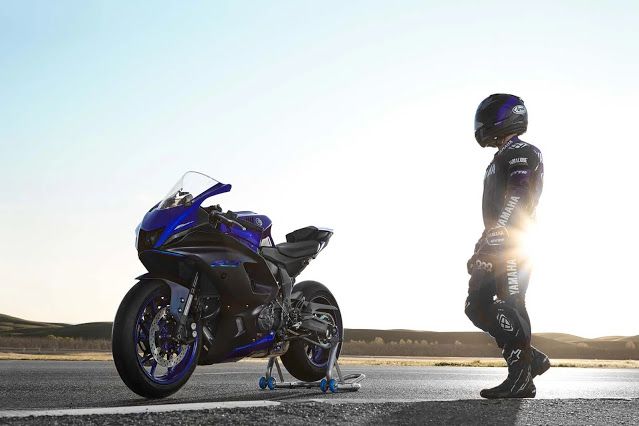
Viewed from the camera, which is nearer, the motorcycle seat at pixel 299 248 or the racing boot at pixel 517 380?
the racing boot at pixel 517 380

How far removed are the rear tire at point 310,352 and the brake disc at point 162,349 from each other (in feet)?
6.30

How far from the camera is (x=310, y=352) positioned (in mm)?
8453

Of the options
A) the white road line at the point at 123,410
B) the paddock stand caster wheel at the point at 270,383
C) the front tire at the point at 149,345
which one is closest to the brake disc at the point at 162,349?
the front tire at the point at 149,345

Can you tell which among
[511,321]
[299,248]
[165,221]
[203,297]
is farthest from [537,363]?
[165,221]

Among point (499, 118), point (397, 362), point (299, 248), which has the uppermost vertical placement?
point (499, 118)

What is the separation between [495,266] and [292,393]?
219 centimetres

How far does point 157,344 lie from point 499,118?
11.9ft

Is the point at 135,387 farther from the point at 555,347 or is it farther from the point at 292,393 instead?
the point at 555,347

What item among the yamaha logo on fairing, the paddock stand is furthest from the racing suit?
the paddock stand

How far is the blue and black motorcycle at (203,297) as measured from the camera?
604 centimetres

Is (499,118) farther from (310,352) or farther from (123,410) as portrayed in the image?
(123,410)

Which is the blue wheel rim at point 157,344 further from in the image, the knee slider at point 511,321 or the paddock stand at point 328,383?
the knee slider at point 511,321

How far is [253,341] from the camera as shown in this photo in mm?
6977

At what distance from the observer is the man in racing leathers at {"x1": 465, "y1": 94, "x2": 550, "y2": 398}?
6844 mm
